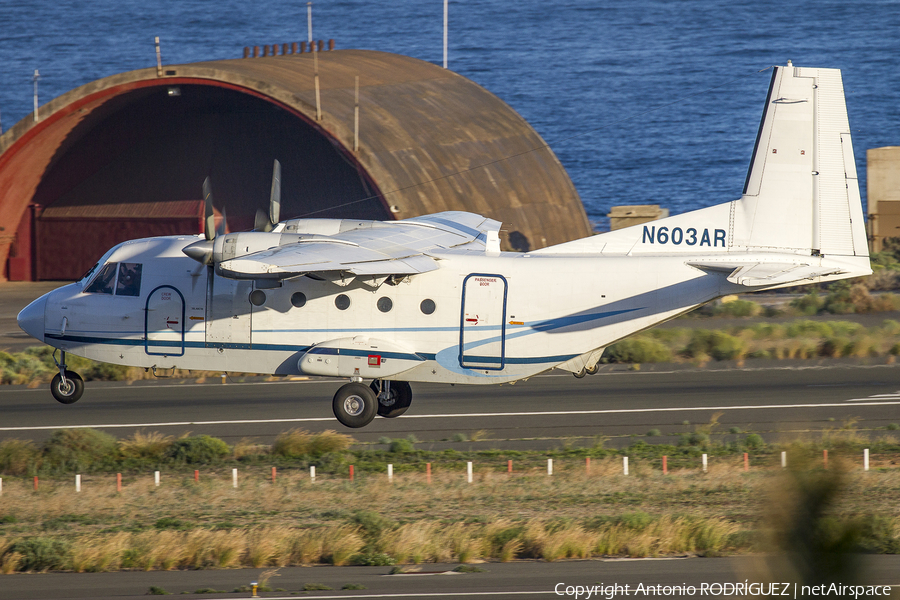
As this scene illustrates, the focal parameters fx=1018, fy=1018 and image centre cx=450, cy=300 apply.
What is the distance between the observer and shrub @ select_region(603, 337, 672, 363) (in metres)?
41.9

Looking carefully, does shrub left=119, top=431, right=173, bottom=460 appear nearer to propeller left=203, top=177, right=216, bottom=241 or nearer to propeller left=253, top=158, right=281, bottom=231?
propeller left=253, top=158, right=281, bottom=231

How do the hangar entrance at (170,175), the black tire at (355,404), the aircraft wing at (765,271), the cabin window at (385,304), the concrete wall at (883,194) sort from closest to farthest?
the aircraft wing at (765,271) → the cabin window at (385,304) → the black tire at (355,404) → the hangar entrance at (170,175) → the concrete wall at (883,194)

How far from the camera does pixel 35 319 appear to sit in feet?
79.3

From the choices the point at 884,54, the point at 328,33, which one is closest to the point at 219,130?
the point at 884,54

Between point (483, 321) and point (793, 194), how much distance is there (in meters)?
7.32

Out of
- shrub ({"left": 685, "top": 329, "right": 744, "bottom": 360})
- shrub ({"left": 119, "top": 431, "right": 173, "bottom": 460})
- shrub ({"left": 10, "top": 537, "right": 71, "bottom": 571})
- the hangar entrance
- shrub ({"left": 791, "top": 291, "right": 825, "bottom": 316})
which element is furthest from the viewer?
the hangar entrance

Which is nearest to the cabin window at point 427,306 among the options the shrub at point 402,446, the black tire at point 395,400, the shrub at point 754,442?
the black tire at point 395,400

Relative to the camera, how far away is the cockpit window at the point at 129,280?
23.5 m

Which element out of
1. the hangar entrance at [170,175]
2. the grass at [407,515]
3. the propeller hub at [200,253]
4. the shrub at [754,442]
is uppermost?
the hangar entrance at [170,175]

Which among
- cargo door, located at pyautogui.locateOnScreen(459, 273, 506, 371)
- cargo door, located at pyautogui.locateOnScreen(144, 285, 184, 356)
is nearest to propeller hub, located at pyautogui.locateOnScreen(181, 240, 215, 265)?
cargo door, located at pyautogui.locateOnScreen(144, 285, 184, 356)

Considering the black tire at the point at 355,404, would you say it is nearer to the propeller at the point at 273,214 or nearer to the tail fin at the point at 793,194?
the propeller at the point at 273,214

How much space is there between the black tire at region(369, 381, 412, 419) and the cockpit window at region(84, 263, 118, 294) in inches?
259

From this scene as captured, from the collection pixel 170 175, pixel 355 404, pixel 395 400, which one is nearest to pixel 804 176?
pixel 395 400

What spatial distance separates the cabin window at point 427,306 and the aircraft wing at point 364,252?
817 mm
